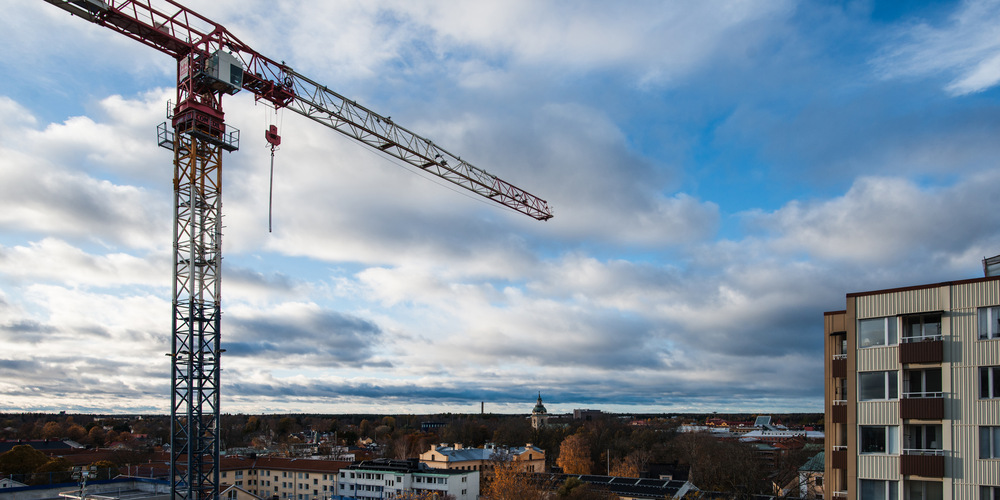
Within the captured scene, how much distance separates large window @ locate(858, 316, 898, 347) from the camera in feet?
83.6

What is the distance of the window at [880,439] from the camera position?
24938 millimetres

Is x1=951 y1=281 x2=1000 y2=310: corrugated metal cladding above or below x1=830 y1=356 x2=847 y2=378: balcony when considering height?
above

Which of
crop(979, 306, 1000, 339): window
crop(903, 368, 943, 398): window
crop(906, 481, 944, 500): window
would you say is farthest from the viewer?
crop(903, 368, 943, 398): window

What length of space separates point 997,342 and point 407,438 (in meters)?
133

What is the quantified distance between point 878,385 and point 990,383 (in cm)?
356

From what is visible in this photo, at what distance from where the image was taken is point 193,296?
45188mm

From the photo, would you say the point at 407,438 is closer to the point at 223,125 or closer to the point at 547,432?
the point at 547,432

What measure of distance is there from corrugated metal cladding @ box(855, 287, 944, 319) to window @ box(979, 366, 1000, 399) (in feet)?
8.44

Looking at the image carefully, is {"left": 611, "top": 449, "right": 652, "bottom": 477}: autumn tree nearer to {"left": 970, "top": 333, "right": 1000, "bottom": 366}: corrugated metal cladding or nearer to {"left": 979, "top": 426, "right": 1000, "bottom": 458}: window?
{"left": 979, "top": 426, "right": 1000, "bottom": 458}: window

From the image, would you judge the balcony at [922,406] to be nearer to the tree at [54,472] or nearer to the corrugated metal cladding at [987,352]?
the corrugated metal cladding at [987,352]

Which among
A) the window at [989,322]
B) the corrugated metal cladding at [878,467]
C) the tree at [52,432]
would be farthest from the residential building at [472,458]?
the tree at [52,432]

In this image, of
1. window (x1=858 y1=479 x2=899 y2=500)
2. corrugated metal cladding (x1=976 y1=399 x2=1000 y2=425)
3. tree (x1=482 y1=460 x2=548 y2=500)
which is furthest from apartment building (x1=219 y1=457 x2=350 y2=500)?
corrugated metal cladding (x1=976 y1=399 x2=1000 y2=425)

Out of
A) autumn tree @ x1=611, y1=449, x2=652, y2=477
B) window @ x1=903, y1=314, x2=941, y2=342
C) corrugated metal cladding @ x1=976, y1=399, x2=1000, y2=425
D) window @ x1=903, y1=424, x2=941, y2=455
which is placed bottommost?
autumn tree @ x1=611, y1=449, x2=652, y2=477

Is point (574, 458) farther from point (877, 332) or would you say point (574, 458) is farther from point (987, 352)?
point (987, 352)
